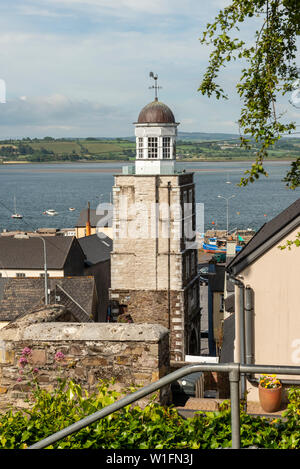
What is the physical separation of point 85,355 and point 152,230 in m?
46.1

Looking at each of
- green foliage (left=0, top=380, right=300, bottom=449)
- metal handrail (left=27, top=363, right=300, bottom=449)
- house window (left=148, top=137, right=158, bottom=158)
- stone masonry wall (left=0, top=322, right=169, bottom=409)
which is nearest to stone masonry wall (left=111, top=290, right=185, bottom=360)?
A: house window (left=148, top=137, right=158, bottom=158)

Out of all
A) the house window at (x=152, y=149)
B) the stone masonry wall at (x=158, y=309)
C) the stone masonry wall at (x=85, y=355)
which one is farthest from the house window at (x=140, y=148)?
the stone masonry wall at (x=85, y=355)

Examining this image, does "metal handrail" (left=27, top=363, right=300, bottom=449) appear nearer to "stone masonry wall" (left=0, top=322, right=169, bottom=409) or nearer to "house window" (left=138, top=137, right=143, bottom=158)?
"stone masonry wall" (left=0, top=322, right=169, bottom=409)

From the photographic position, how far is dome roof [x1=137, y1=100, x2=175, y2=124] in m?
54.2

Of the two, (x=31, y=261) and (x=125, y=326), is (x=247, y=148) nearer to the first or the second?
(x=125, y=326)

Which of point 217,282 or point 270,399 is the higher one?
point 270,399

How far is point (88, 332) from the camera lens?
907cm

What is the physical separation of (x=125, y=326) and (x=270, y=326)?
559cm

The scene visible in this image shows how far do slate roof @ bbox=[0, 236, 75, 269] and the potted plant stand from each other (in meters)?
50.6

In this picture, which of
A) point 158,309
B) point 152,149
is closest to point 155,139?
point 152,149

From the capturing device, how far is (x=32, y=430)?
22.4 feet

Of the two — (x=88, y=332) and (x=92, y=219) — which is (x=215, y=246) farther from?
(x=88, y=332)

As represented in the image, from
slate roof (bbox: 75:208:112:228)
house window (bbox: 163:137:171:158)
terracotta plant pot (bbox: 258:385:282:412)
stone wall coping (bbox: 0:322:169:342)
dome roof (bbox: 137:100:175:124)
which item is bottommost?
terracotta plant pot (bbox: 258:385:282:412)
